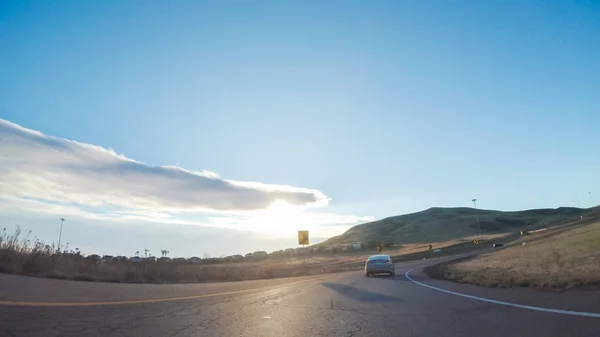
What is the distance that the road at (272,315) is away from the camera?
250 inches

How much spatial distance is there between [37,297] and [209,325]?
12.1 ft

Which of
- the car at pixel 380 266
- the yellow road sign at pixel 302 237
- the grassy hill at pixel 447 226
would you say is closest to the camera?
the car at pixel 380 266

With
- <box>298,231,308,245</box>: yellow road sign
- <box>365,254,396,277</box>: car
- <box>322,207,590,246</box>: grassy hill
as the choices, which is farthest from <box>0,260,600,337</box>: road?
<box>322,207,590,246</box>: grassy hill

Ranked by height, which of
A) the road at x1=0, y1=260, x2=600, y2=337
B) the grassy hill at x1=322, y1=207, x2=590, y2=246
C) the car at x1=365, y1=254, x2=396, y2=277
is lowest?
the road at x1=0, y1=260, x2=600, y2=337

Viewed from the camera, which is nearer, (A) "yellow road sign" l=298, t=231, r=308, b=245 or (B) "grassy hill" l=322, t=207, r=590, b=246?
(A) "yellow road sign" l=298, t=231, r=308, b=245

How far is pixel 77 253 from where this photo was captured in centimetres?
1997

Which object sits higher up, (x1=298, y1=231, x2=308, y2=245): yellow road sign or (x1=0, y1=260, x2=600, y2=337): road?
(x1=298, y1=231, x2=308, y2=245): yellow road sign

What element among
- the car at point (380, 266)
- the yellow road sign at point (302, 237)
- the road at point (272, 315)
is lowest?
the road at point (272, 315)

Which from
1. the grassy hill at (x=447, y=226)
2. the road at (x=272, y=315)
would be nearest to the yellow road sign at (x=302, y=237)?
the road at (x=272, y=315)

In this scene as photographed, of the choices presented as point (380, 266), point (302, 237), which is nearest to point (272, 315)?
point (380, 266)

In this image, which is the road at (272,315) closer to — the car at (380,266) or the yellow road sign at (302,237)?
the car at (380,266)

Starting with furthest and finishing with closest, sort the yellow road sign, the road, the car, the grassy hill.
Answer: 1. the grassy hill
2. the yellow road sign
3. the car
4. the road

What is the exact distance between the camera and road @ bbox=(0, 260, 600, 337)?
6.36 m

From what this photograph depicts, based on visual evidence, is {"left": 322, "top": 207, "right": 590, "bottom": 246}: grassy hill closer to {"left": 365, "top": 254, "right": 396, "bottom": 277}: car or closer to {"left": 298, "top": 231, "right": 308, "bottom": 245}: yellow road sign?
{"left": 298, "top": 231, "right": 308, "bottom": 245}: yellow road sign
